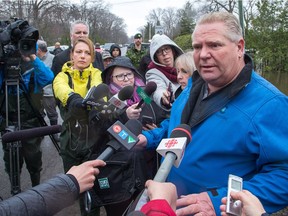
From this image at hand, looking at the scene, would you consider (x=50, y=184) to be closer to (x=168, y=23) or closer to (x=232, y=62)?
(x=232, y=62)

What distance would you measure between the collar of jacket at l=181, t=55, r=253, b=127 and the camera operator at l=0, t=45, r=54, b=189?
1674 mm

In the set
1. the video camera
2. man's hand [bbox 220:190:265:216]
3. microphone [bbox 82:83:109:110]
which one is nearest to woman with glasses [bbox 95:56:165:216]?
microphone [bbox 82:83:109:110]

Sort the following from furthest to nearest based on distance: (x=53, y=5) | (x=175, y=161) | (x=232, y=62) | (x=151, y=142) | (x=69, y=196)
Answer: (x=53, y=5) → (x=151, y=142) → (x=232, y=62) → (x=69, y=196) → (x=175, y=161)

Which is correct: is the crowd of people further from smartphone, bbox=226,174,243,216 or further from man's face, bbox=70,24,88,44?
man's face, bbox=70,24,88,44

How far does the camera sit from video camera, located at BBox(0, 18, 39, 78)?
263 centimetres

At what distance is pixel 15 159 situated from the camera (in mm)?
2756

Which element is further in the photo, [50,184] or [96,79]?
[96,79]

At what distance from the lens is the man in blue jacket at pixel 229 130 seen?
1552 mm

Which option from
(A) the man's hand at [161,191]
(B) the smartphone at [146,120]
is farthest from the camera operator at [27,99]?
(A) the man's hand at [161,191]

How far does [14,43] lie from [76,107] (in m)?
0.89

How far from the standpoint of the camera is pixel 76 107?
235 cm

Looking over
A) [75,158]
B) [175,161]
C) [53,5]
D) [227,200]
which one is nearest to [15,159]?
[75,158]

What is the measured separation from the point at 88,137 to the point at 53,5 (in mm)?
42156

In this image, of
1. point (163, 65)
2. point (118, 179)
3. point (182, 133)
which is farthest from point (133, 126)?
point (163, 65)
